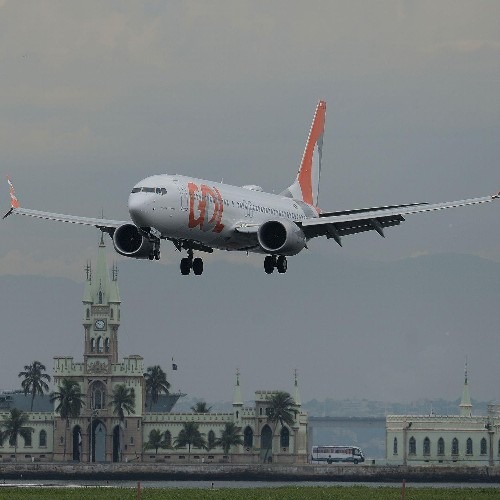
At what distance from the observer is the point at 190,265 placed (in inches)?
4021

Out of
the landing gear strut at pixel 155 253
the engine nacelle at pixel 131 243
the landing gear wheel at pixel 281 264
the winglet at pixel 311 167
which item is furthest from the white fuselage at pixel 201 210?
the winglet at pixel 311 167

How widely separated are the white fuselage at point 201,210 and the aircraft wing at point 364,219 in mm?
2212

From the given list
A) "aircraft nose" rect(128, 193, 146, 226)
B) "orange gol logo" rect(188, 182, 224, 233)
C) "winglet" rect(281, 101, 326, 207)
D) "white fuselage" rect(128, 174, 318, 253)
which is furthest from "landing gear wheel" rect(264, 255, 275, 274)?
"winglet" rect(281, 101, 326, 207)

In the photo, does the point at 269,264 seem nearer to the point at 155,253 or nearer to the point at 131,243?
the point at 155,253

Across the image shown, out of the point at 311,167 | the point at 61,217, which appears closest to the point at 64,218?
the point at 61,217

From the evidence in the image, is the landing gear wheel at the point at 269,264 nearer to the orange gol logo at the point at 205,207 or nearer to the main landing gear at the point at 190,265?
the main landing gear at the point at 190,265

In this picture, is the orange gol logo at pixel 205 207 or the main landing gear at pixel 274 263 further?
the main landing gear at pixel 274 263

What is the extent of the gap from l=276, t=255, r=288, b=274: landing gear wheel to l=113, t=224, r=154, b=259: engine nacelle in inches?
362

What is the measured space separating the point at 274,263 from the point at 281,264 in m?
0.43

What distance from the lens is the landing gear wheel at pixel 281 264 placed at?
342ft

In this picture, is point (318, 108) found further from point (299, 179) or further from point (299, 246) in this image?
point (299, 246)

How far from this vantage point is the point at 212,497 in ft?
432

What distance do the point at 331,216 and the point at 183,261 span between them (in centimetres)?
1001

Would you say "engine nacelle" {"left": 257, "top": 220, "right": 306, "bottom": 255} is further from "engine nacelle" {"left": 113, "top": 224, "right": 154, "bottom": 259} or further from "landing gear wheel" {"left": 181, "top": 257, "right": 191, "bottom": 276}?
"engine nacelle" {"left": 113, "top": 224, "right": 154, "bottom": 259}
